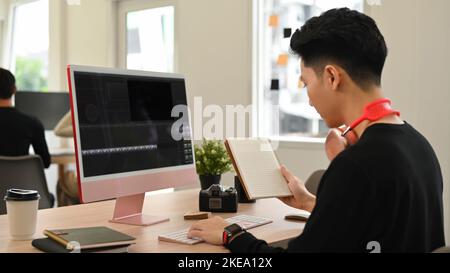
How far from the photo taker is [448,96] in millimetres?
3627

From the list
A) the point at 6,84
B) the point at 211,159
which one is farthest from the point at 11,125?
the point at 211,159

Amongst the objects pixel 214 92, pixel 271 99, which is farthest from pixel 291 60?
pixel 214 92

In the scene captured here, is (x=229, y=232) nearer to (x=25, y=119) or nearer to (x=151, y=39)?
(x=25, y=119)

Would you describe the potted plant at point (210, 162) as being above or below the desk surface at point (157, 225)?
above

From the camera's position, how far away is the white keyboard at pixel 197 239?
159 centimetres

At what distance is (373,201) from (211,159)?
1.36m

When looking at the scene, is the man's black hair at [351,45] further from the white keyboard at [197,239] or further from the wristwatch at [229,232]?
the white keyboard at [197,239]

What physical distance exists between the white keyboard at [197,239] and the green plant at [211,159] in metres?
0.48

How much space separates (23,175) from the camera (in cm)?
258

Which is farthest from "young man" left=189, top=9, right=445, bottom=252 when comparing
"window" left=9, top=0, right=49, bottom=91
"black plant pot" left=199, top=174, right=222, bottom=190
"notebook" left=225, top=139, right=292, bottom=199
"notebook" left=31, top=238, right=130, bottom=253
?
"window" left=9, top=0, right=49, bottom=91

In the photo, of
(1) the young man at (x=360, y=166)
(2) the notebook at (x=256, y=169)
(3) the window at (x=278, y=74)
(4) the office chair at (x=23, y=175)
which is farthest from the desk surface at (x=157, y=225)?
(3) the window at (x=278, y=74)

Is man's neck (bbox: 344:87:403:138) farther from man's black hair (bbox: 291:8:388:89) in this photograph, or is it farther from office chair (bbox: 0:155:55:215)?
office chair (bbox: 0:155:55:215)

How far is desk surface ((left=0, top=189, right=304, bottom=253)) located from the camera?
5.06ft

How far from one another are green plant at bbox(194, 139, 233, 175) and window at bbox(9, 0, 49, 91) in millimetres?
4810
